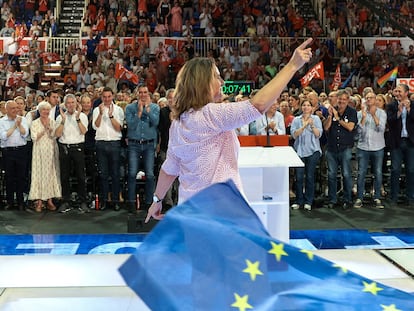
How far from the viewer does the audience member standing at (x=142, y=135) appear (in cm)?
954

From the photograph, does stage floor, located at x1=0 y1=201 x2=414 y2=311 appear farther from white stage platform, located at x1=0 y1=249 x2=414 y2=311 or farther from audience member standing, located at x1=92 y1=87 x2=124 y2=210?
audience member standing, located at x1=92 y1=87 x2=124 y2=210

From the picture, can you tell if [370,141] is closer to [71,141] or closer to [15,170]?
[71,141]

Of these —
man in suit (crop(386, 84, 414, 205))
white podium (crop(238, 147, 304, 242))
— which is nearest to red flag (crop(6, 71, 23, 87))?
man in suit (crop(386, 84, 414, 205))

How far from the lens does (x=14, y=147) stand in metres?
9.75

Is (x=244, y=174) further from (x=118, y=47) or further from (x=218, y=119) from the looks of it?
(x=118, y=47)

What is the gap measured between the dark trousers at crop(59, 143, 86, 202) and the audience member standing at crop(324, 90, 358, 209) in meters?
3.64

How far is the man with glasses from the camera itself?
9953 millimetres

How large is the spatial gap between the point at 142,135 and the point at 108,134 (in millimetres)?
507

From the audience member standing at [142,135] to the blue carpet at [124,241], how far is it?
1513mm

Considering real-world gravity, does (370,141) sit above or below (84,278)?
above

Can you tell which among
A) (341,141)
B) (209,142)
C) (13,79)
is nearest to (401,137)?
(341,141)

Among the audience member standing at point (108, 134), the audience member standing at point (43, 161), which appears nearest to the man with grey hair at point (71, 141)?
the audience member standing at point (43, 161)

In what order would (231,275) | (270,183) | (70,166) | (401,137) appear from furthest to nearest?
1. (401,137)
2. (70,166)
3. (270,183)
4. (231,275)

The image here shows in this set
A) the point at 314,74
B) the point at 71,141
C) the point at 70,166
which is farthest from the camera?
the point at 314,74
